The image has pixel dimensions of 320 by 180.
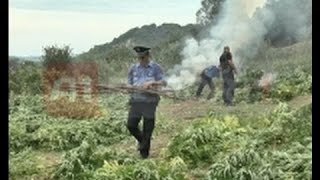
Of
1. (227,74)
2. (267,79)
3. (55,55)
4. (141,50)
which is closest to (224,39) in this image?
Answer: (227,74)

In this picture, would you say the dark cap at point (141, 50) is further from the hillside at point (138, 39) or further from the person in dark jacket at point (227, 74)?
the person in dark jacket at point (227, 74)

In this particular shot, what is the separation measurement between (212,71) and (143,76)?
1.19ft

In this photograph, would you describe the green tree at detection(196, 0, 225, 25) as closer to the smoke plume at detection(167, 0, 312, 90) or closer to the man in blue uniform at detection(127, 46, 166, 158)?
the smoke plume at detection(167, 0, 312, 90)

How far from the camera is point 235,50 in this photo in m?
4.51

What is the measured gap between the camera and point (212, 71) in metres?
4.54

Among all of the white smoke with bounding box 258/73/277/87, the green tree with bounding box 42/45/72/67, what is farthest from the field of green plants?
the green tree with bounding box 42/45/72/67

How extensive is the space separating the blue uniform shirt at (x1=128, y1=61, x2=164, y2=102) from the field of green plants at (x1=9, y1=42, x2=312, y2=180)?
61 millimetres

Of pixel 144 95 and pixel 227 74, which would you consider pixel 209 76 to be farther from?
pixel 144 95

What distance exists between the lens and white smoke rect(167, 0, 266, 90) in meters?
4.50

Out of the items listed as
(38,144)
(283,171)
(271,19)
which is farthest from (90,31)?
(283,171)

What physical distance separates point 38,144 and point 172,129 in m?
0.71

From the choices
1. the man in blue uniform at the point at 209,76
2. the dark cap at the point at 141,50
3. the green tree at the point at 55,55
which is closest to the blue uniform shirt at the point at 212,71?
the man in blue uniform at the point at 209,76

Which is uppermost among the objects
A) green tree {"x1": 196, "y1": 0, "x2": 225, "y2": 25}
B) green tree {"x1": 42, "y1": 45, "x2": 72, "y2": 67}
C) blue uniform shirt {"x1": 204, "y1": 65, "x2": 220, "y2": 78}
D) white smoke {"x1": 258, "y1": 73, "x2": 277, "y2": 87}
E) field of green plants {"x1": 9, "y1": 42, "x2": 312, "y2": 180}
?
green tree {"x1": 196, "y1": 0, "x2": 225, "y2": 25}
